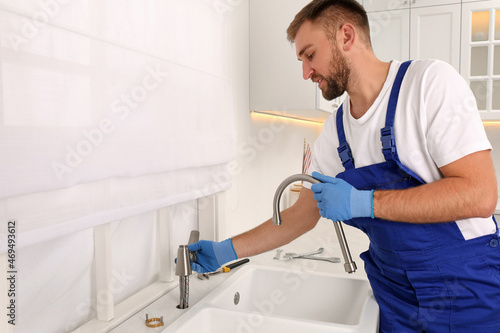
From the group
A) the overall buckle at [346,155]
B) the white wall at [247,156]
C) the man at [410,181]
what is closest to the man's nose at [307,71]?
the man at [410,181]

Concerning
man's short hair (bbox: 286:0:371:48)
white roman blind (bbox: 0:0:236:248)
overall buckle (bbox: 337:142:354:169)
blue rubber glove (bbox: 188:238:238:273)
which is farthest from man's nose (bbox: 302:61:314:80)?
blue rubber glove (bbox: 188:238:238:273)

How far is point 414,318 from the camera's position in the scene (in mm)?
1122

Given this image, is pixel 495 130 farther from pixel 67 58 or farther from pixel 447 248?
pixel 67 58

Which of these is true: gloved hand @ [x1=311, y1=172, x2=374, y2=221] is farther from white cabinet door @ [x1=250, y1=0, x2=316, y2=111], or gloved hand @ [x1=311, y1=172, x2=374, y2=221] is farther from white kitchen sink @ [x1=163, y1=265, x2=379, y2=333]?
white cabinet door @ [x1=250, y1=0, x2=316, y2=111]

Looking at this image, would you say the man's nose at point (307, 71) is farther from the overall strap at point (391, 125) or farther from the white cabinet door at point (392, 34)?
the white cabinet door at point (392, 34)

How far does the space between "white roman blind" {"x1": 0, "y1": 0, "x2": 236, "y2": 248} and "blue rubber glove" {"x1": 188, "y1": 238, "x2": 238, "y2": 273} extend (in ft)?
0.56

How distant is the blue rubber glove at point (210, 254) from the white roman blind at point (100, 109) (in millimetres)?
170

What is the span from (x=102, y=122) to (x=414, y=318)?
95 centimetres

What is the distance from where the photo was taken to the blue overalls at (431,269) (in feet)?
3.52

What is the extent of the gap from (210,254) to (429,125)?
0.75m

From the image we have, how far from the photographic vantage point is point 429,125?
1.11 m

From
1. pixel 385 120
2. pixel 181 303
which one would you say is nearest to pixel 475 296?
pixel 385 120

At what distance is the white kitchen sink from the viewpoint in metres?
1.22

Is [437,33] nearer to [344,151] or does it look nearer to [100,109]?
[344,151]
